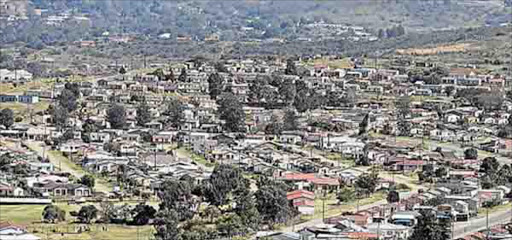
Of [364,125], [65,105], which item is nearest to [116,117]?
[65,105]

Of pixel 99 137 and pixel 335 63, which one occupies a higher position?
pixel 335 63

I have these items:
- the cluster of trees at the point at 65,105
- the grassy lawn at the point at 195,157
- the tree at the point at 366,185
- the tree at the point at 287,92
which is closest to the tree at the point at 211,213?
the tree at the point at 366,185

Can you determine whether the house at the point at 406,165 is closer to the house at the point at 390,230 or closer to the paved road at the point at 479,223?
the paved road at the point at 479,223

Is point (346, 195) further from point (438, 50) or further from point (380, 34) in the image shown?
point (380, 34)

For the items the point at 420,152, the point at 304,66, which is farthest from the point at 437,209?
the point at 304,66

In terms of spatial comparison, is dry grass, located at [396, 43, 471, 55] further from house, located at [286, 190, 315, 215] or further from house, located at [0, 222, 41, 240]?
house, located at [0, 222, 41, 240]

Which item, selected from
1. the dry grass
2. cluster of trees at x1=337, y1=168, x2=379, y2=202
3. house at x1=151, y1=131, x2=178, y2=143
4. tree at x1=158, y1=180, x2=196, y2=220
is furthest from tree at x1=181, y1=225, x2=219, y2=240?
the dry grass
